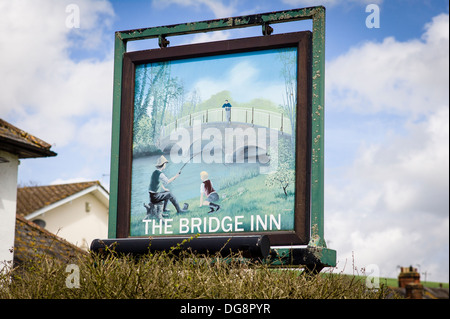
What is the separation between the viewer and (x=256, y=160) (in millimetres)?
6445

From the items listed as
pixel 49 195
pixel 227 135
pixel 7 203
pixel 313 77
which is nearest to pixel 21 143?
pixel 7 203

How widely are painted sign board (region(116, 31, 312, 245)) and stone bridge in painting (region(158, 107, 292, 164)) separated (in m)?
0.01

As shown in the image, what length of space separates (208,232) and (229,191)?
1.64ft

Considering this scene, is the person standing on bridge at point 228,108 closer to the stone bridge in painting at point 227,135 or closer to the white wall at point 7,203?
the stone bridge in painting at point 227,135

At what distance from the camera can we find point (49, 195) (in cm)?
2303

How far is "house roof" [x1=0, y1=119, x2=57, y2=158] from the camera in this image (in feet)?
39.6

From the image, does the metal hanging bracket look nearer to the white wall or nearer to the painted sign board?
the painted sign board

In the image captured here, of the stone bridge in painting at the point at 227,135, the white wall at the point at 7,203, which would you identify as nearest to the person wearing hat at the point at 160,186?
the stone bridge in painting at the point at 227,135

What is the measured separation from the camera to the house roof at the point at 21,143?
12.1 metres

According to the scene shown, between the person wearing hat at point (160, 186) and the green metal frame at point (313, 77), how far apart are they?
0.45 meters

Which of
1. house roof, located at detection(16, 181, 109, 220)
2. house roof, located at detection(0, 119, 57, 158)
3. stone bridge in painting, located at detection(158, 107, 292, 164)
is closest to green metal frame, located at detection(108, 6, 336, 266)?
stone bridge in painting, located at detection(158, 107, 292, 164)

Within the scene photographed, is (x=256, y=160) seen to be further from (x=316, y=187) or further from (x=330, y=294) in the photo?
(x=330, y=294)

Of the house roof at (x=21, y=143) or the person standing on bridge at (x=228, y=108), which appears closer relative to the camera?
the person standing on bridge at (x=228, y=108)
